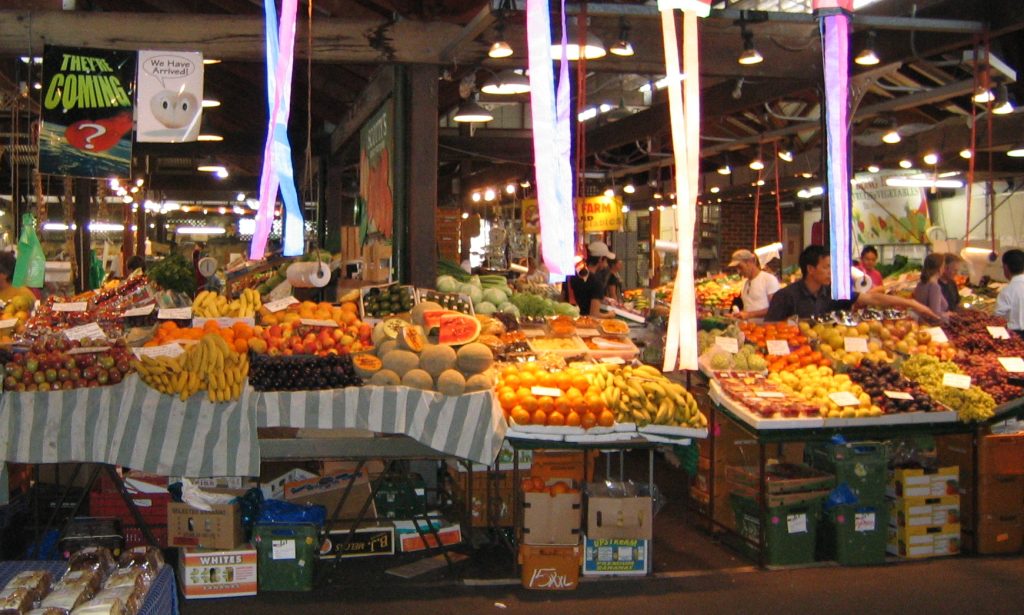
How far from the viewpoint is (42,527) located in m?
5.61

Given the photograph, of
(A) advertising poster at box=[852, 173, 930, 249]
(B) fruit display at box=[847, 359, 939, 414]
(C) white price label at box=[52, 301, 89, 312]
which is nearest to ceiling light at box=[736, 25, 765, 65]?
(B) fruit display at box=[847, 359, 939, 414]

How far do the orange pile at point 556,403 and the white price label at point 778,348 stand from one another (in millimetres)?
1650

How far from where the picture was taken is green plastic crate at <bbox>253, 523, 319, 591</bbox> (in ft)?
16.8

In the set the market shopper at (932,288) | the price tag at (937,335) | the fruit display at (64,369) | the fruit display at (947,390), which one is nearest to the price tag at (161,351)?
the fruit display at (64,369)

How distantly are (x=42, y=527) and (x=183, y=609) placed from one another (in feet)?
4.31

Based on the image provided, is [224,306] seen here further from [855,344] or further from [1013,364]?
[1013,364]

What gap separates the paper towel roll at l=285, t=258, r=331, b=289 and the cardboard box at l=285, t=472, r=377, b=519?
1835mm

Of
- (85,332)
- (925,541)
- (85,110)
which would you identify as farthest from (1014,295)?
(85,110)

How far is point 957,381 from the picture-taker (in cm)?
595

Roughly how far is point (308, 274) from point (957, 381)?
15.3 feet

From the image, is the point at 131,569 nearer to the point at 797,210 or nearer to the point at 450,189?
the point at 450,189

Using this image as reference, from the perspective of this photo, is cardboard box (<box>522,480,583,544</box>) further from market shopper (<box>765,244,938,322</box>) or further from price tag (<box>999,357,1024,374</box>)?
price tag (<box>999,357,1024,374</box>)

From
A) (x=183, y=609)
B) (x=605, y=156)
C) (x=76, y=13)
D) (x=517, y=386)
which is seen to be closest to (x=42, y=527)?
(x=183, y=609)

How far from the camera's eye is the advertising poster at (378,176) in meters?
8.10
